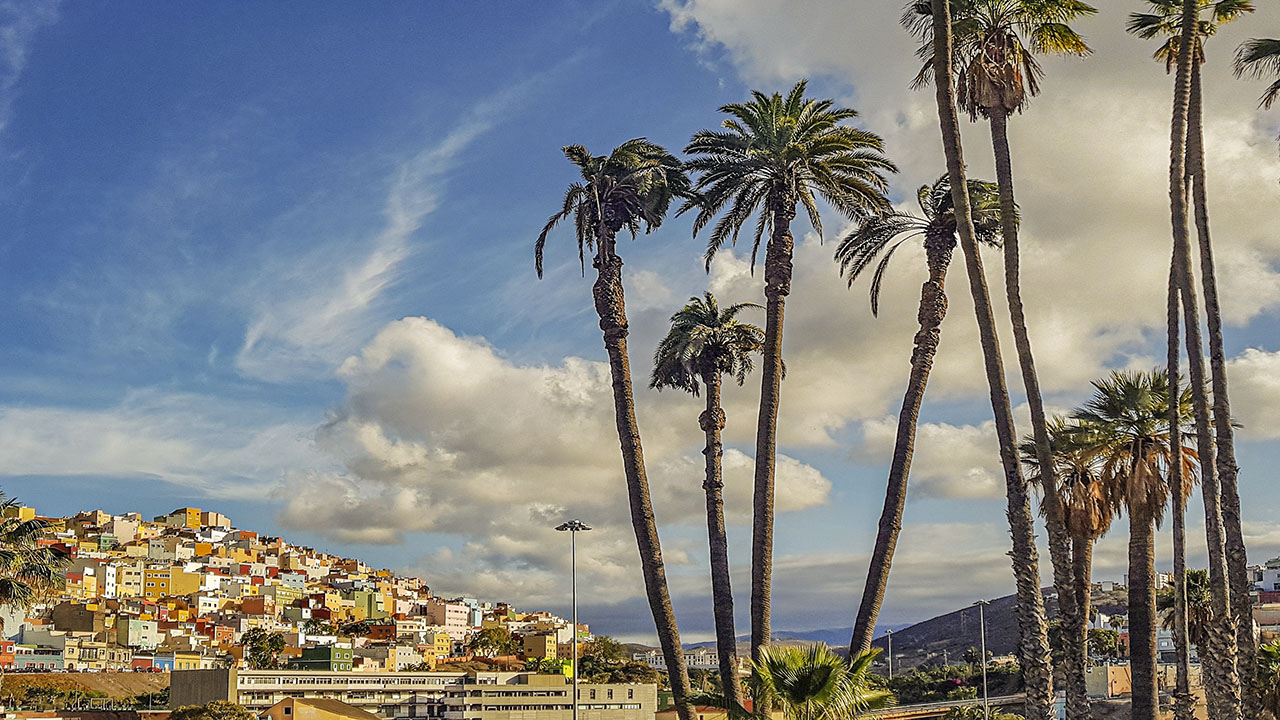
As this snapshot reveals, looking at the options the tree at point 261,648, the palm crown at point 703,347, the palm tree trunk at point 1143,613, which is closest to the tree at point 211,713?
the palm crown at point 703,347

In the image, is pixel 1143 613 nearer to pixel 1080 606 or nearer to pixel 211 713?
pixel 1080 606

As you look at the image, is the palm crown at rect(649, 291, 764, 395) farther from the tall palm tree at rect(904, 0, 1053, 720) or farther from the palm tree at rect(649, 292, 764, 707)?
the tall palm tree at rect(904, 0, 1053, 720)

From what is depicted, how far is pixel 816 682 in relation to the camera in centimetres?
2008

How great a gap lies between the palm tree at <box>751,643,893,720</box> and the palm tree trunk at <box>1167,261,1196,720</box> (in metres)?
11.1

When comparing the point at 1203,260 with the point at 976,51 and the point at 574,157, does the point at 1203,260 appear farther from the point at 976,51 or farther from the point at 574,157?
the point at 574,157

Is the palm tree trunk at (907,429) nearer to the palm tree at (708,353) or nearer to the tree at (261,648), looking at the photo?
the palm tree at (708,353)

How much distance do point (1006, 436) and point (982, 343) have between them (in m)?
1.96

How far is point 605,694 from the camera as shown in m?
90.6

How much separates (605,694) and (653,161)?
187 feet

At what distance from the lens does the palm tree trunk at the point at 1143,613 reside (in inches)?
1277

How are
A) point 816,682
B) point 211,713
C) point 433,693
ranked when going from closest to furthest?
point 816,682, point 211,713, point 433,693

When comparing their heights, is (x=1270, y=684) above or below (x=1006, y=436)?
below

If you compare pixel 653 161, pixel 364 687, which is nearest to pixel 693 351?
pixel 653 161

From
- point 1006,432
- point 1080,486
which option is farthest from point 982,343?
point 1080,486
